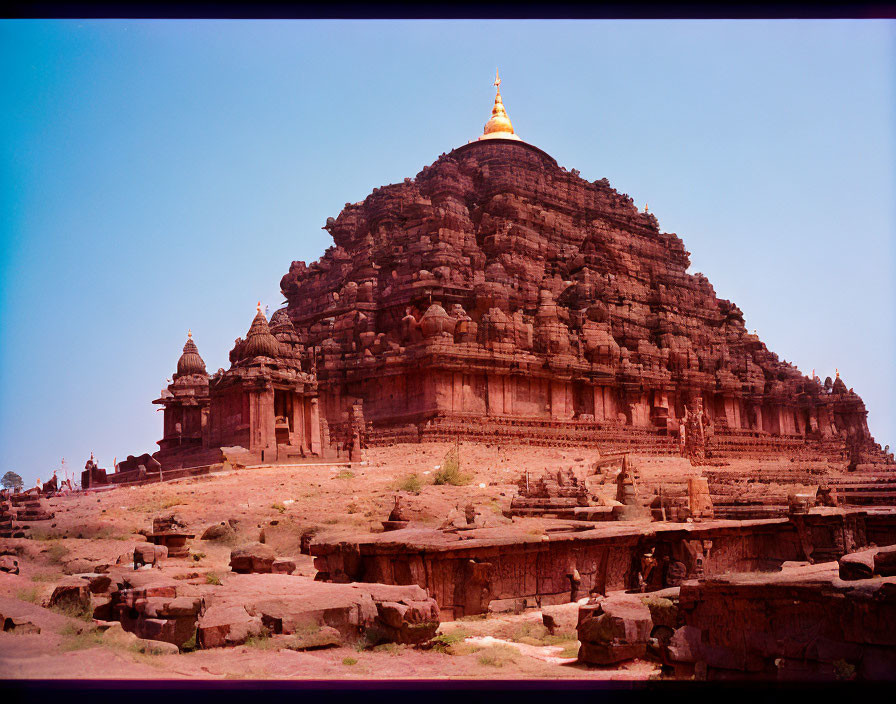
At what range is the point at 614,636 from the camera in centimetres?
1104

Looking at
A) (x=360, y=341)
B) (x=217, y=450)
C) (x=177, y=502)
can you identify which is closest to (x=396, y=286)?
(x=360, y=341)

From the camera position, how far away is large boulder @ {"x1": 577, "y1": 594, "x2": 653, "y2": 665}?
11.0m

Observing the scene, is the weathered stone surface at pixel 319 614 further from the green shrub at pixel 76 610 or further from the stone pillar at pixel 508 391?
the stone pillar at pixel 508 391

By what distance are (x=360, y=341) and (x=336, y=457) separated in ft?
43.0

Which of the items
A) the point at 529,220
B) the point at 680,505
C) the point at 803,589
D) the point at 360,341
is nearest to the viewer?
the point at 803,589

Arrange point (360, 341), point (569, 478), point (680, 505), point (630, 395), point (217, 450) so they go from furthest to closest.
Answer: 1. point (630, 395)
2. point (360, 341)
3. point (217, 450)
4. point (569, 478)
5. point (680, 505)

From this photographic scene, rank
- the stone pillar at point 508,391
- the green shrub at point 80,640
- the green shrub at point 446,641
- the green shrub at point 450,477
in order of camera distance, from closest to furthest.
A: the green shrub at point 80,640, the green shrub at point 446,641, the green shrub at point 450,477, the stone pillar at point 508,391

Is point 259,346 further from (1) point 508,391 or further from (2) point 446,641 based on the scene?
(2) point 446,641

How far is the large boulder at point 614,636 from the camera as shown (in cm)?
1102

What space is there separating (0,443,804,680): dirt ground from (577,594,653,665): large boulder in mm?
187

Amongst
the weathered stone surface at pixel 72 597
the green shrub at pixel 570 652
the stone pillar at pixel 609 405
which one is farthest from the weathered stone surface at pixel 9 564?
the stone pillar at pixel 609 405

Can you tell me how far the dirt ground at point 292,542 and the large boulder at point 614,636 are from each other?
187 mm

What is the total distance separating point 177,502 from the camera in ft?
82.6

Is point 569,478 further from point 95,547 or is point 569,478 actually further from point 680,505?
point 95,547
